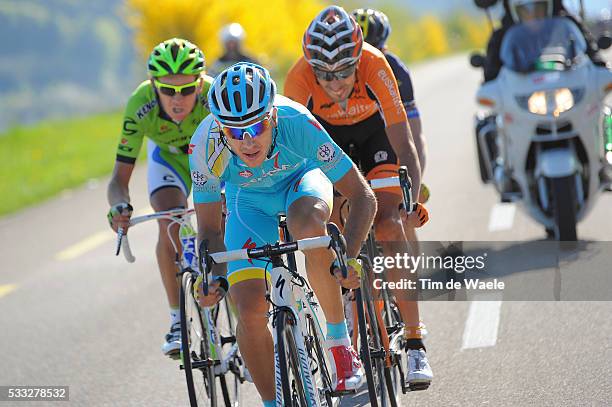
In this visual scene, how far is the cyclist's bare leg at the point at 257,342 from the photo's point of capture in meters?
4.90

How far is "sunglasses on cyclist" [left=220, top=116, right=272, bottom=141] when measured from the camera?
15.8 ft

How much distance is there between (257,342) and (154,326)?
12.8 ft

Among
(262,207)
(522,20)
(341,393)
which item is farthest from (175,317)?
(522,20)

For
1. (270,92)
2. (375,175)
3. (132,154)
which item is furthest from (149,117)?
(270,92)

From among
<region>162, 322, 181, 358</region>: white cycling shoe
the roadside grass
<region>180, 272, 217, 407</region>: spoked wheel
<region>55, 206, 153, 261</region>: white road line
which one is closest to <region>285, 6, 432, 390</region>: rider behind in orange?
<region>180, 272, 217, 407</region>: spoked wheel

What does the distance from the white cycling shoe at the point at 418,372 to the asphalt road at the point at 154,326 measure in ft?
0.85

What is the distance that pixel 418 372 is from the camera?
19.4 feet

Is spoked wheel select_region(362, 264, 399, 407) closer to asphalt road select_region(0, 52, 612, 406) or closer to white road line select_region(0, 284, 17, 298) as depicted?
asphalt road select_region(0, 52, 612, 406)

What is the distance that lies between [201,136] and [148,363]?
294 cm

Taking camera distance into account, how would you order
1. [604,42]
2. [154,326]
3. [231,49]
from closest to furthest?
1. [154,326]
2. [604,42]
3. [231,49]

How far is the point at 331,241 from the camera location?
4613 mm

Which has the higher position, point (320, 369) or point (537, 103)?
point (537, 103)

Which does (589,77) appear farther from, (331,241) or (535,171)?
(331,241)

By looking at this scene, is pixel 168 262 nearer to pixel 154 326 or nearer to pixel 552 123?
pixel 154 326
